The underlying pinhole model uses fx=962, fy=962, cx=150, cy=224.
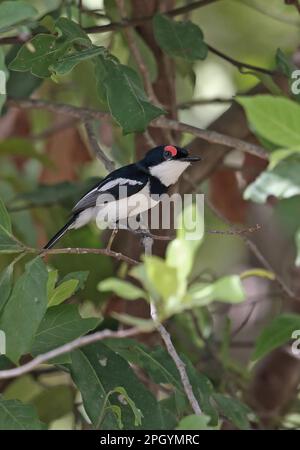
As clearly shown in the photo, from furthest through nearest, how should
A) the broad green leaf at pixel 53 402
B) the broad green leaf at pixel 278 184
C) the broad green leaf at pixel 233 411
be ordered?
1. the broad green leaf at pixel 53 402
2. the broad green leaf at pixel 233 411
3. the broad green leaf at pixel 278 184

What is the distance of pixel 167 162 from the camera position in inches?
148

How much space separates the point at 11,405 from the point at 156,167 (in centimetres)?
154

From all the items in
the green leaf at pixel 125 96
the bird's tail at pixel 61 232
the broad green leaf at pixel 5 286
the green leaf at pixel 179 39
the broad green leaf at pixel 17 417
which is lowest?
the bird's tail at pixel 61 232

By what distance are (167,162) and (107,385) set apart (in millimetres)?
1182

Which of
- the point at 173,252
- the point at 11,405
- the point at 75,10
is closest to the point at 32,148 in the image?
the point at 75,10

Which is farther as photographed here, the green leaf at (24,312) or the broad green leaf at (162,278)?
the green leaf at (24,312)

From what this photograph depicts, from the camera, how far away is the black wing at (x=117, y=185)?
3.70 m

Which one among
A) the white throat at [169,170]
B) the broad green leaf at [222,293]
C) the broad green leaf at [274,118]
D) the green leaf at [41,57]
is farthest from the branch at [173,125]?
the broad green leaf at [222,293]

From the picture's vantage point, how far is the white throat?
3.81 metres

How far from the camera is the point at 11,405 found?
259 cm

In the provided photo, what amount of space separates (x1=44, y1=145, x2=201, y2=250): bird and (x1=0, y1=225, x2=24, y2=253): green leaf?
3.45 feet

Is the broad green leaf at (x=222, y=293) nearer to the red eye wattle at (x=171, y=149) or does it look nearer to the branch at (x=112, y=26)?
the branch at (x=112, y=26)

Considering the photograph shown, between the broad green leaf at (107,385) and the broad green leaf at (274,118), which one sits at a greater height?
the broad green leaf at (274,118)

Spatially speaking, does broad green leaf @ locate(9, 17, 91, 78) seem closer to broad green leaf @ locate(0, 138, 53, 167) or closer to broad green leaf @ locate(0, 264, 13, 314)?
broad green leaf @ locate(0, 264, 13, 314)
